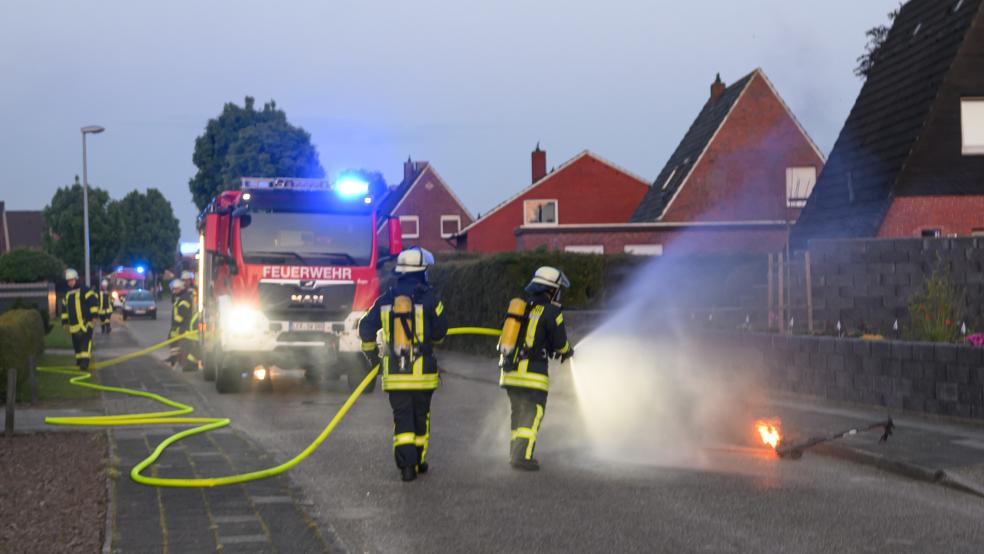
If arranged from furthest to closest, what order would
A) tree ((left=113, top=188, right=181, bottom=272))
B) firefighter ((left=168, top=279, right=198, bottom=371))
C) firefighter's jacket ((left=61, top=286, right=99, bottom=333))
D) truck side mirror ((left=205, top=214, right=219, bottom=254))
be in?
tree ((left=113, top=188, right=181, bottom=272)), firefighter ((left=168, top=279, right=198, bottom=371)), firefighter's jacket ((left=61, top=286, right=99, bottom=333)), truck side mirror ((left=205, top=214, right=219, bottom=254))

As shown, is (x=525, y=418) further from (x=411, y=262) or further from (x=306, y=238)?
(x=306, y=238)

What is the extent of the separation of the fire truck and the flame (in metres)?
7.83

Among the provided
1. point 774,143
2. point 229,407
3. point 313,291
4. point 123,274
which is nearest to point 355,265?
point 313,291

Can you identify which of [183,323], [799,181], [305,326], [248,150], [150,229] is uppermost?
[248,150]

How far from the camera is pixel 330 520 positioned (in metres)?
8.19

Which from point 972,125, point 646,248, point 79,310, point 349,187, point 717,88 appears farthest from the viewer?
point 717,88

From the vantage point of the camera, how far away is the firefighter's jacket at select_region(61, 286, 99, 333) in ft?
71.8

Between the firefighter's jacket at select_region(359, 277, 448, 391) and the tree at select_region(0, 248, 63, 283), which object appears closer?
the firefighter's jacket at select_region(359, 277, 448, 391)

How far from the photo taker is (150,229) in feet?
453

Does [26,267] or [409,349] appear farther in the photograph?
[26,267]

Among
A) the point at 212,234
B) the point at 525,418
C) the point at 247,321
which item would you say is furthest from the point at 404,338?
the point at 212,234

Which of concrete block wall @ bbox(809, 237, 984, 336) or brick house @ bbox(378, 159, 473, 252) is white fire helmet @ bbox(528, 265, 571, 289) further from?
brick house @ bbox(378, 159, 473, 252)

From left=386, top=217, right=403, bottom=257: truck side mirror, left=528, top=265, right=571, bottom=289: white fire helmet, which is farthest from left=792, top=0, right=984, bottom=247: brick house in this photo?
left=528, top=265, right=571, bottom=289: white fire helmet

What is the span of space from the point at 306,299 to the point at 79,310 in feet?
20.0
